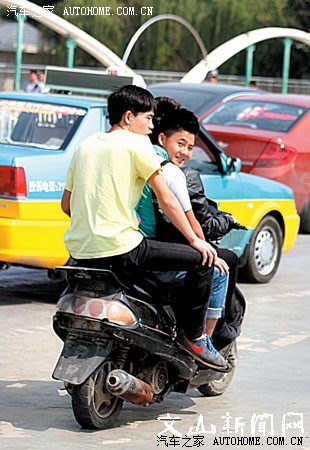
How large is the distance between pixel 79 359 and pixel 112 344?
7.6 inches

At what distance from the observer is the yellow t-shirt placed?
609 cm

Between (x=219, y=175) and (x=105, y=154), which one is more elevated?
(x=105, y=154)

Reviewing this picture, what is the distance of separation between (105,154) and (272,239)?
5.92 meters

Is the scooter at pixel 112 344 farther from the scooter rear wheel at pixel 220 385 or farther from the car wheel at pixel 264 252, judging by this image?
the car wheel at pixel 264 252

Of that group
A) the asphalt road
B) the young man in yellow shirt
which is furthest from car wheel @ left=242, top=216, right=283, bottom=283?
the young man in yellow shirt

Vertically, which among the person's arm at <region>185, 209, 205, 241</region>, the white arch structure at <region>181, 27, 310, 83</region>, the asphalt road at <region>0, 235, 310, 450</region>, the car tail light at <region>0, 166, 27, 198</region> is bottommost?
the white arch structure at <region>181, 27, 310, 83</region>

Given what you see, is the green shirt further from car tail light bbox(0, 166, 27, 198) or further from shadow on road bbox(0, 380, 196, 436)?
car tail light bbox(0, 166, 27, 198)

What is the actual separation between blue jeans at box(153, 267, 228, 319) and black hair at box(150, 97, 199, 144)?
30.8 inches

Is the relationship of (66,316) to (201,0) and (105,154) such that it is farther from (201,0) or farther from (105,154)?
(201,0)

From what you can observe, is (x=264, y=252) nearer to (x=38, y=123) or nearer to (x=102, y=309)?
(x=38, y=123)

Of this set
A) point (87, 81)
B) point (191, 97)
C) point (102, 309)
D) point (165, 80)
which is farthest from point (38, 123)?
point (165, 80)

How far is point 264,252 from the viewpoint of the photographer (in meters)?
11.7

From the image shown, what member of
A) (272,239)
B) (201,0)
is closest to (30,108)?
(272,239)

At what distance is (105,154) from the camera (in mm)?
6121
